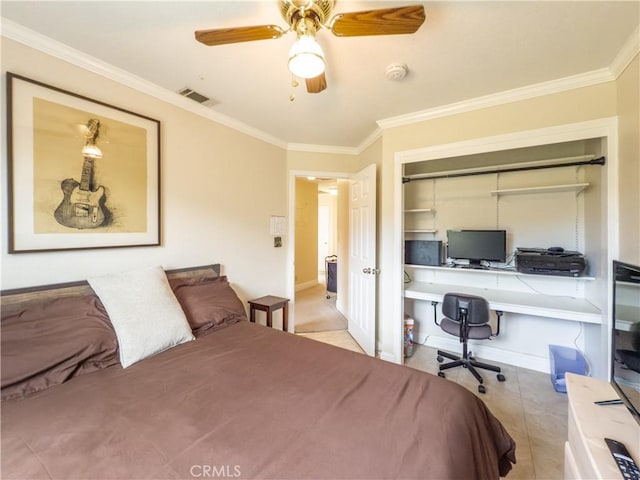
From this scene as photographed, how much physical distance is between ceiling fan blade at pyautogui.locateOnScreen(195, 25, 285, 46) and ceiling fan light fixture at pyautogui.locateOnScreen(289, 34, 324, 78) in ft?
0.43

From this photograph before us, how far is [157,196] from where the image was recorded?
210 centimetres

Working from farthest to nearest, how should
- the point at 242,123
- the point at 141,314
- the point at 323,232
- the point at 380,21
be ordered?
1. the point at 323,232
2. the point at 242,123
3. the point at 141,314
4. the point at 380,21

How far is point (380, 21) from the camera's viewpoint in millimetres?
1143

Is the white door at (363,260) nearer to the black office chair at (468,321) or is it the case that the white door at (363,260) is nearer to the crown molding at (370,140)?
the crown molding at (370,140)

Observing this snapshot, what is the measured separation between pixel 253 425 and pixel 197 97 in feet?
7.87

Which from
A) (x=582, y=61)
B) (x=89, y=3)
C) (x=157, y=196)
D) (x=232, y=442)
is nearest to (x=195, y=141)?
(x=157, y=196)

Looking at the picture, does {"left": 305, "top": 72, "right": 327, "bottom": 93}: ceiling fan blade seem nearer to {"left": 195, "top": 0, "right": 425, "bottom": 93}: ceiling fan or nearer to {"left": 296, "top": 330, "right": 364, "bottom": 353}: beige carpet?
{"left": 195, "top": 0, "right": 425, "bottom": 93}: ceiling fan

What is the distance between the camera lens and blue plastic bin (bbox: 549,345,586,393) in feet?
7.43

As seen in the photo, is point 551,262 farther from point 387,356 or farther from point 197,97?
point 197,97

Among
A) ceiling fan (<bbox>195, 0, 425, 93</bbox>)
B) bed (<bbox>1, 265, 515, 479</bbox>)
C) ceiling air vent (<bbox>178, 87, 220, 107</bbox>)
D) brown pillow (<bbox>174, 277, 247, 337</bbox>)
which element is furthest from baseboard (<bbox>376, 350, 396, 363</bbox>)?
ceiling air vent (<bbox>178, 87, 220, 107</bbox>)

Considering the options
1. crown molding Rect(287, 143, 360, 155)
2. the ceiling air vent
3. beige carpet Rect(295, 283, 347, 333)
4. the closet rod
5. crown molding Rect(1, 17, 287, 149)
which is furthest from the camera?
beige carpet Rect(295, 283, 347, 333)

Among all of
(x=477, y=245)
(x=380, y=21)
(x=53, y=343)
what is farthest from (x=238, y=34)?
(x=477, y=245)

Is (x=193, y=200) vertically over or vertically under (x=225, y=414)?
over

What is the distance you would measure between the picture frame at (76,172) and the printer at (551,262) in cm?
317
